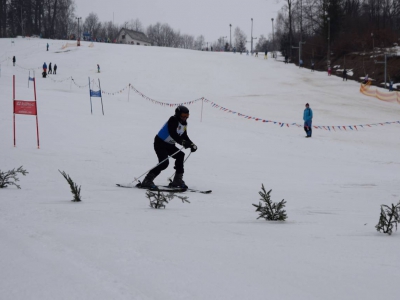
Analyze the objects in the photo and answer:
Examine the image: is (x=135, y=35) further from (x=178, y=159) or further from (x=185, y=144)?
(x=185, y=144)

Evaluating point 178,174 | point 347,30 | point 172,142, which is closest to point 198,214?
point 178,174

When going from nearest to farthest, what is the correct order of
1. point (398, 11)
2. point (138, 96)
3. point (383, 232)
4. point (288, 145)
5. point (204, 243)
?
1. point (204, 243)
2. point (383, 232)
3. point (288, 145)
4. point (138, 96)
5. point (398, 11)

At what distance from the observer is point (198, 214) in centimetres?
518

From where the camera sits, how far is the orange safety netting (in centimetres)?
3681

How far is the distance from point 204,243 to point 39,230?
1.39 meters

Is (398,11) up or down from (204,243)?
up

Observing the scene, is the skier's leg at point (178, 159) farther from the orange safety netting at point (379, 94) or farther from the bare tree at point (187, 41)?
the bare tree at point (187, 41)

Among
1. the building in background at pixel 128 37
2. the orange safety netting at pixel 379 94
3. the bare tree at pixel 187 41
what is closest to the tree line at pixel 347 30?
the orange safety netting at pixel 379 94

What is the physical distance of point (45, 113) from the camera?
62.3 ft

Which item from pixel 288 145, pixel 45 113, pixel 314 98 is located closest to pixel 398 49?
pixel 314 98

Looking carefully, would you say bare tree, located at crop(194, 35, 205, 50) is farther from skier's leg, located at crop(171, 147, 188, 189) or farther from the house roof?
skier's leg, located at crop(171, 147, 188, 189)

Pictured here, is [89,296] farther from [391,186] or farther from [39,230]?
[391,186]

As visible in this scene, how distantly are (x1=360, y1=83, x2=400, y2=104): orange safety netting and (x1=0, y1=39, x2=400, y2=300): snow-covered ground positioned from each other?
14.8m

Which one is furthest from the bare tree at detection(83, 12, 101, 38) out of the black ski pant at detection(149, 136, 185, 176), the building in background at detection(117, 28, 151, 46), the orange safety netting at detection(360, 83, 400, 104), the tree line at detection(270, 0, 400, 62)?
the black ski pant at detection(149, 136, 185, 176)
